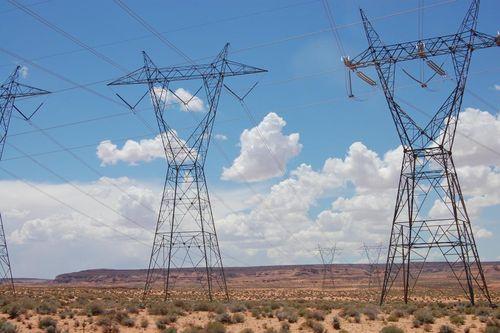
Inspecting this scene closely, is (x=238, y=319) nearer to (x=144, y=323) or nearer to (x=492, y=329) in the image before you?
(x=144, y=323)

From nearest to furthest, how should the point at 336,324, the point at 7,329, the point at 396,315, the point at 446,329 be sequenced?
the point at 7,329
the point at 446,329
the point at 336,324
the point at 396,315

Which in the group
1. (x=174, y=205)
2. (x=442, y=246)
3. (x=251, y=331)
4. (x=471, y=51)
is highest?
(x=471, y=51)

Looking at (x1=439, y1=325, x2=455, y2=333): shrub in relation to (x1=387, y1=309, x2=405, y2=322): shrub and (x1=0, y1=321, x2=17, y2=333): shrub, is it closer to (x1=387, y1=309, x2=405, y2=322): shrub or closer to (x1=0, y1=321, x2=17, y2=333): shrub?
(x1=387, y1=309, x2=405, y2=322): shrub

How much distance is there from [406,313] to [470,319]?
A: 13.5 ft

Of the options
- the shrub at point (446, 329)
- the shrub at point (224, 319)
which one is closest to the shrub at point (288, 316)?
the shrub at point (224, 319)

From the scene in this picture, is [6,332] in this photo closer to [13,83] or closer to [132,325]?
[132,325]

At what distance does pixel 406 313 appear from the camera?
1506 inches

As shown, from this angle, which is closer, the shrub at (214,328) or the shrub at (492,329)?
the shrub at (214,328)

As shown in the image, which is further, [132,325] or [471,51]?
[471,51]

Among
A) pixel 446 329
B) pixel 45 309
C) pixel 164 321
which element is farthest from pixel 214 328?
pixel 45 309

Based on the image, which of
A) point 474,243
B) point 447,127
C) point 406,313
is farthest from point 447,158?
point 406,313

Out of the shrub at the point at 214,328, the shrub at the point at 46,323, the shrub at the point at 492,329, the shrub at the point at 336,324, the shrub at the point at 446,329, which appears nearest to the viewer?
the shrub at the point at 214,328

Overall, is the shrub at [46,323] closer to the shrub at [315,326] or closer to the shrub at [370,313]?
the shrub at [315,326]

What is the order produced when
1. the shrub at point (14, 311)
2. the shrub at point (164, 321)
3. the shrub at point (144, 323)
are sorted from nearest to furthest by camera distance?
the shrub at point (164, 321) < the shrub at point (144, 323) < the shrub at point (14, 311)
